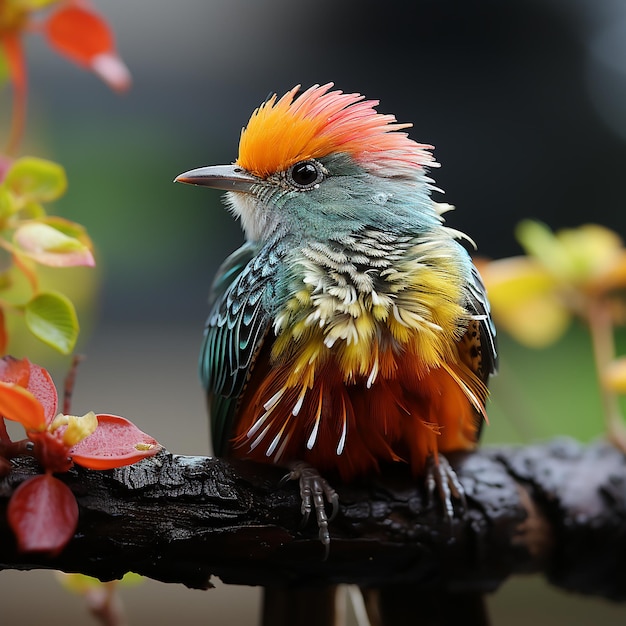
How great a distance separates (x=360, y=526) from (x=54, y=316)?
48 centimetres

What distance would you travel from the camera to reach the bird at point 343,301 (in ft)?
2.85

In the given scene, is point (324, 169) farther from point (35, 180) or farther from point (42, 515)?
point (42, 515)

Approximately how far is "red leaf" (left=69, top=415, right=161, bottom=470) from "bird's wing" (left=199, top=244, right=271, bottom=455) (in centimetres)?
26

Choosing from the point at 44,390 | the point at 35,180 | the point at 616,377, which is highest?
the point at 35,180

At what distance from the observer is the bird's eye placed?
920mm

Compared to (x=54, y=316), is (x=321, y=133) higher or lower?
higher

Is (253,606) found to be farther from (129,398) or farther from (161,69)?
(161,69)

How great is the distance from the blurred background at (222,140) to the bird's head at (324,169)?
87 cm

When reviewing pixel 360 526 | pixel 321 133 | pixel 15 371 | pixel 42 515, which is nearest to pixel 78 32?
pixel 321 133

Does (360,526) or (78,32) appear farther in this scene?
(360,526)

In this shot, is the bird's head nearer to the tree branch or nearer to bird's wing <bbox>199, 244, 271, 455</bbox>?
bird's wing <bbox>199, 244, 271, 455</bbox>

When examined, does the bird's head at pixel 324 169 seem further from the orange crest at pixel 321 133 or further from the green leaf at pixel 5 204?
the green leaf at pixel 5 204

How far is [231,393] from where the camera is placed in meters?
0.99

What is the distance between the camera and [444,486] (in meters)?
0.99
